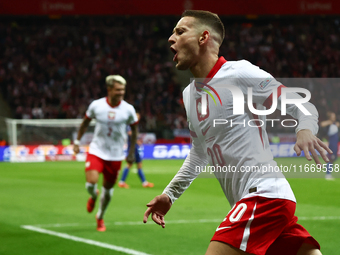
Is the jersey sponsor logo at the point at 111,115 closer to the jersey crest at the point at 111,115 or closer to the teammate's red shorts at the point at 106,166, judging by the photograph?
the jersey crest at the point at 111,115

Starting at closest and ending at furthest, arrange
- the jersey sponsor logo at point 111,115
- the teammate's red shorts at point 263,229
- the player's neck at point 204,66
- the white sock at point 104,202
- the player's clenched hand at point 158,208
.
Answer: the teammate's red shorts at point 263,229, the player's neck at point 204,66, the player's clenched hand at point 158,208, the white sock at point 104,202, the jersey sponsor logo at point 111,115

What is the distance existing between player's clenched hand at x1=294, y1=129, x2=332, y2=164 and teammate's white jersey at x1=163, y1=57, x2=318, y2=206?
387 mm

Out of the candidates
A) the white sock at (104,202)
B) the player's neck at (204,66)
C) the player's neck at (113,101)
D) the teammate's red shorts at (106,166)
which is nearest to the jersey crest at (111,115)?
the player's neck at (113,101)

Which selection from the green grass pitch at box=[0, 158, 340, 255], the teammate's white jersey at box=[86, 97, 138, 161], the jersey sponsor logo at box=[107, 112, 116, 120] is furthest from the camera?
the jersey sponsor logo at box=[107, 112, 116, 120]

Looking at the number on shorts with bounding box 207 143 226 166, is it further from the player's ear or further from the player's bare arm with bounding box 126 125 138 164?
the player's bare arm with bounding box 126 125 138 164

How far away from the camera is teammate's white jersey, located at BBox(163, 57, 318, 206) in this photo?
3.24m

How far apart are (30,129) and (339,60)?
21.8 metres

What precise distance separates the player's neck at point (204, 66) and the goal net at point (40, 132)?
21260mm

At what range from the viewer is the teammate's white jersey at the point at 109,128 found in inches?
327

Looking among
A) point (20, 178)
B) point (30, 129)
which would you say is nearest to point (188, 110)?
point (20, 178)

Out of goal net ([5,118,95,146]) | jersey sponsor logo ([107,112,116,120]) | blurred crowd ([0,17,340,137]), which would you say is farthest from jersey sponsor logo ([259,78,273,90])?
blurred crowd ([0,17,340,137])

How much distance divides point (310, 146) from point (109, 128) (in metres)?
6.03

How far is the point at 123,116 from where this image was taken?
8.63 m

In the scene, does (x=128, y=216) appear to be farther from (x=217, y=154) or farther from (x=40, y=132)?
(x=40, y=132)
